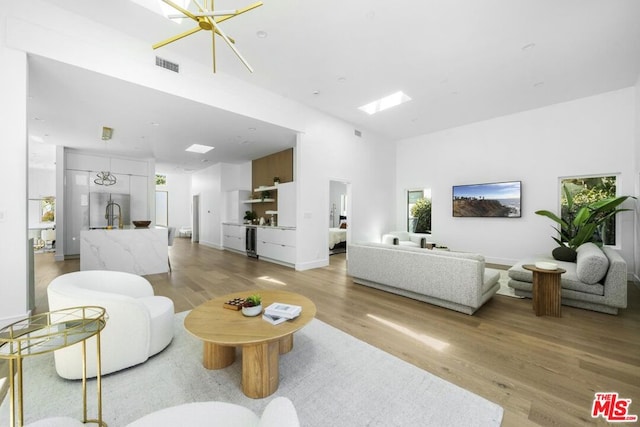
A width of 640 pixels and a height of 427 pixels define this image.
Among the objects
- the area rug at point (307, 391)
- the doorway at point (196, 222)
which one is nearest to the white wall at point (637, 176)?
the area rug at point (307, 391)

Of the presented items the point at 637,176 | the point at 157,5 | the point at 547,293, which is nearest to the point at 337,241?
the point at 547,293

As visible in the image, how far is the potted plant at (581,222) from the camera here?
172 inches

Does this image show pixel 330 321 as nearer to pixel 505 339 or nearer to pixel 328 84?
pixel 505 339

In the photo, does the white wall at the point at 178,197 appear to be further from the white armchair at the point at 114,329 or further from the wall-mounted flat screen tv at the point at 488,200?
the wall-mounted flat screen tv at the point at 488,200

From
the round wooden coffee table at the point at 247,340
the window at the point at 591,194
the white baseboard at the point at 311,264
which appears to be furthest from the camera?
the white baseboard at the point at 311,264

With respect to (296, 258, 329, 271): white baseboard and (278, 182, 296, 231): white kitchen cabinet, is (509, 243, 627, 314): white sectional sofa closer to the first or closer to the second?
(296, 258, 329, 271): white baseboard

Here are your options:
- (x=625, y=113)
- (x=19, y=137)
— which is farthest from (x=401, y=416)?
(x=625, y=113)

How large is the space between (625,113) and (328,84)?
18.0ft

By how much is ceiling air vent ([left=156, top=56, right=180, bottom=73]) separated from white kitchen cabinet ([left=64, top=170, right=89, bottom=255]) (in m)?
5.77

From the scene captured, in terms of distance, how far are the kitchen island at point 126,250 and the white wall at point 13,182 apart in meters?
1.97

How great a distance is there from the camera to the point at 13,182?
2809mm

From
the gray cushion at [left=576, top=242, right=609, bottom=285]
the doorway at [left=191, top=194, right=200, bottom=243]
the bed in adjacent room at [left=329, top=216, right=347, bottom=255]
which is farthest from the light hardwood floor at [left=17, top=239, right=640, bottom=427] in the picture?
the doorway at [left=191, top=194, right=200, bottom=243]

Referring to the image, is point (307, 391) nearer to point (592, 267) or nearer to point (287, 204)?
point (592, 267)

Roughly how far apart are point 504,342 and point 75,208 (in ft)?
32.3
